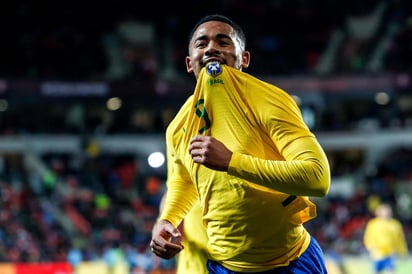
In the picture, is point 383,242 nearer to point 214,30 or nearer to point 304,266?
point 304,266

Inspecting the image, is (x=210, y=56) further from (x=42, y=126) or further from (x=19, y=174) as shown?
(x=42, y=126)

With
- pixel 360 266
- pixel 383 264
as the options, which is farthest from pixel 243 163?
pixel 360 266

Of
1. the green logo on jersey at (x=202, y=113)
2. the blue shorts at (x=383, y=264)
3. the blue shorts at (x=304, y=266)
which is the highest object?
the blue shorts at (x=383, y=264)

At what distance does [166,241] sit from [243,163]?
0.65m

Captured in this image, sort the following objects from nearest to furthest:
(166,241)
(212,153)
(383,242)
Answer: (212,153), (166,241), (383,242)

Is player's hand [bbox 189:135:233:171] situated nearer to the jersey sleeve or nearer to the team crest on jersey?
the jersey sleeve

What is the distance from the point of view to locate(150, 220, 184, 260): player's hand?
3314mm

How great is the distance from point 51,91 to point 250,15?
737 centimetres

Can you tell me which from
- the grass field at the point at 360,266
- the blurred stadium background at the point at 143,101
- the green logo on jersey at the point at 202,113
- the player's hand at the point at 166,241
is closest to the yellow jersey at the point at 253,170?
the green logo on jersey at the point at 202,113

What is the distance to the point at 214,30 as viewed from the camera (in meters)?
3.20

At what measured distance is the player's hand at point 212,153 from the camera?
2855 millimetres

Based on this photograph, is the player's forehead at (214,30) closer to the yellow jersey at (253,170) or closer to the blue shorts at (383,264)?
the yellow jersey at (253,170)

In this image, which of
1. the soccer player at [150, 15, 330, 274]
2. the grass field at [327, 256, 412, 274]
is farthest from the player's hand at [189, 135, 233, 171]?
the grass field at [327, 256, 412, 274]

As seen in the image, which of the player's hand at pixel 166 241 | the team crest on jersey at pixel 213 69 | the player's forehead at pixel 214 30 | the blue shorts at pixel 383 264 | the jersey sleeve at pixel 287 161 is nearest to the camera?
the jersey sleeve at pixel 287 161
